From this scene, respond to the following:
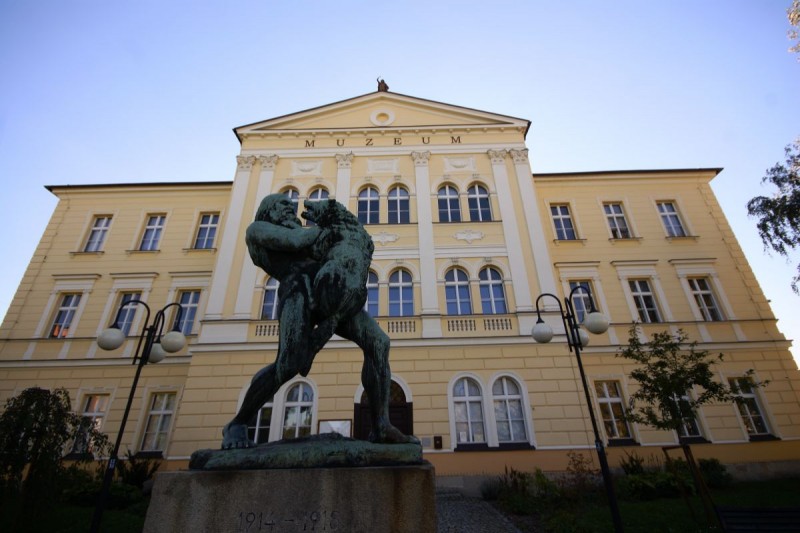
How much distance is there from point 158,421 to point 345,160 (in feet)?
38.7

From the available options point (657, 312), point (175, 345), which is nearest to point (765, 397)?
point (657, 312)

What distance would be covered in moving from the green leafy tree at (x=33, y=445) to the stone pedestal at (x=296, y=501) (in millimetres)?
6322

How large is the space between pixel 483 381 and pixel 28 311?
17.2 meters

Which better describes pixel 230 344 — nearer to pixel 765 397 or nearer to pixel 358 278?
pixel 358 278

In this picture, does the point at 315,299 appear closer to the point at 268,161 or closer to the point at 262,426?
the point at 262,426

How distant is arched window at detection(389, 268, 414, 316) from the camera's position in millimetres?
13900

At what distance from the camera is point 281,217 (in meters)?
3.38

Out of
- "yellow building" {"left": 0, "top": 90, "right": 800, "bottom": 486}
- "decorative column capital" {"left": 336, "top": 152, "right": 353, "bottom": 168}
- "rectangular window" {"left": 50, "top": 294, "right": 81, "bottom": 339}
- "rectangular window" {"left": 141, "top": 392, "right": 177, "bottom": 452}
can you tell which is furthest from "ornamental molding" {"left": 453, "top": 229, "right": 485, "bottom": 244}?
"rectangular window" {"left": 50, "top": 294, "right": 81, "bottom": 339}

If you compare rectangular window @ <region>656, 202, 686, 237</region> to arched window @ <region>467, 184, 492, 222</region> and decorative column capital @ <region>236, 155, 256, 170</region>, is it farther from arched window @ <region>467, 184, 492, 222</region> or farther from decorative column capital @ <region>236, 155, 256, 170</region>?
decorative column capital @ <region>236, 155, 256, 170</region>

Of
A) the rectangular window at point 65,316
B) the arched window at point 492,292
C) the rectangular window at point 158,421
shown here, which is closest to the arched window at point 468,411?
the arched window at point 492,292

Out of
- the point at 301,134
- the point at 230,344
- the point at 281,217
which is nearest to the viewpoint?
the point at 281,217

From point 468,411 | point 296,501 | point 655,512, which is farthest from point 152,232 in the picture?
point 655,512

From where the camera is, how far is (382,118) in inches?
717

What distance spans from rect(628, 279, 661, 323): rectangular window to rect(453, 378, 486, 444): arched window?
7.08 m
